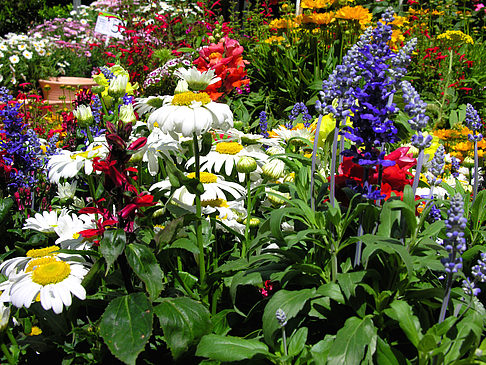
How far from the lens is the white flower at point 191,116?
1.49 m

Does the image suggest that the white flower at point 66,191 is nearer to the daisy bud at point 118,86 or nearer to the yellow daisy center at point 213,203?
the daisy bud at point 118,86

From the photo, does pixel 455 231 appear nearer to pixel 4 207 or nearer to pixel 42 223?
pixel 42 223

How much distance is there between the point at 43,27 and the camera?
9070 mm

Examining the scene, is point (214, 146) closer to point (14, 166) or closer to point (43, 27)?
point (14, 166)

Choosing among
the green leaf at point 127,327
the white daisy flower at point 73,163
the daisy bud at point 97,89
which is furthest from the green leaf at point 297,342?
the daisy bud at point 97,89

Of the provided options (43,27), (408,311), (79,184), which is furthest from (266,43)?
(43,27)

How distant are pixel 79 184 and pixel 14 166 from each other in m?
0.40

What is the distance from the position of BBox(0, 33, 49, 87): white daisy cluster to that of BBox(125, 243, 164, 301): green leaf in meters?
5.28

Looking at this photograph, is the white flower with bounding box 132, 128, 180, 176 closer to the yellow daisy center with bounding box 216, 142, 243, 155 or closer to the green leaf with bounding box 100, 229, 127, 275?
the yellow daisy center with bounding box 216, 142, 243, 155

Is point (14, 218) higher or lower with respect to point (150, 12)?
lower

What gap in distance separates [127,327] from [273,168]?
82 centimetres

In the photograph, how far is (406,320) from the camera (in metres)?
1.20

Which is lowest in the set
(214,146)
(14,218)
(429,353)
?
(14,218)

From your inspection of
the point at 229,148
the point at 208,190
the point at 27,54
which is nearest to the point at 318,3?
the point at 229,148
